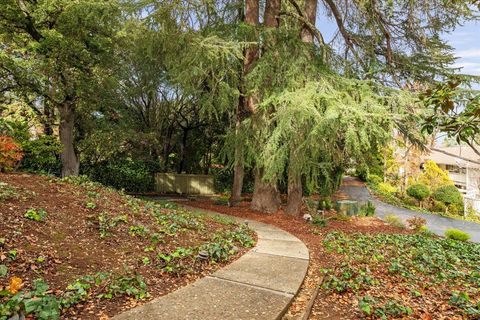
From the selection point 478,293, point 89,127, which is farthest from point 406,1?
point 89,127

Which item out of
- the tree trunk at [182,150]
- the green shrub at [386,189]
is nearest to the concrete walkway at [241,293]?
the tree trunk at [182,150]

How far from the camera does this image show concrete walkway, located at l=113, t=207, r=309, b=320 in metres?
2.81

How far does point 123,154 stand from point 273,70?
1027 cm

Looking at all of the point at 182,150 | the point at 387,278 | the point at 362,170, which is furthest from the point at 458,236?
the point at 182,150

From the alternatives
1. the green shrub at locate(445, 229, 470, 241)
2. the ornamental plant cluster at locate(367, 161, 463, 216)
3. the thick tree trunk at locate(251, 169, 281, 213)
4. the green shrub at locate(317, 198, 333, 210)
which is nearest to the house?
the ornamental plant cluster at locate(367, 161, 463, 216)

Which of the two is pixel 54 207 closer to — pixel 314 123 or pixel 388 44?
pixel 314 123

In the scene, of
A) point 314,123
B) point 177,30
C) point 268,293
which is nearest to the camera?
point 268,293

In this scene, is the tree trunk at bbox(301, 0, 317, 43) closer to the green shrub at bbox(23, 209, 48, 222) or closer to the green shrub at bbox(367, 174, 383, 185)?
the green shrub at bbox(23, 209, 48, 222)

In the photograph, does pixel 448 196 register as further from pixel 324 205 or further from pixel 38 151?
pixel 38 151

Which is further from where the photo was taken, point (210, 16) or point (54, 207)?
point (210, 16)

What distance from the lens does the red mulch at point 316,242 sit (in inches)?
137

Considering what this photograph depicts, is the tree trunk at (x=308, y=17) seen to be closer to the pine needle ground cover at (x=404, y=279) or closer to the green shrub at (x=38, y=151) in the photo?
the pine needle ground cover at (x=404, y=279)

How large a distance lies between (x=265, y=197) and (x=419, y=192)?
11529 mm

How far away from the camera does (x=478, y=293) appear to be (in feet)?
12.9
